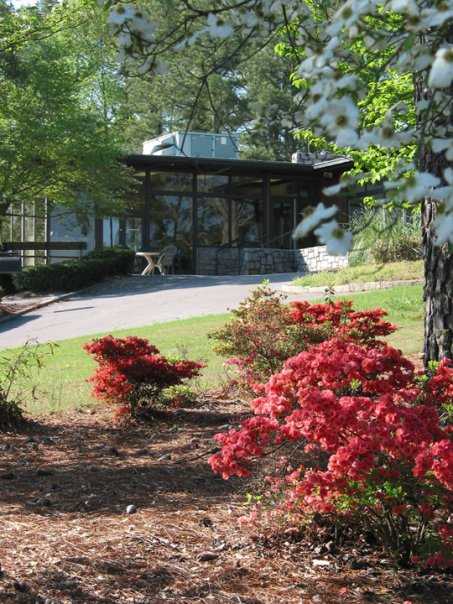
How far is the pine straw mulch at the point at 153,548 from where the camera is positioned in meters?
3.07

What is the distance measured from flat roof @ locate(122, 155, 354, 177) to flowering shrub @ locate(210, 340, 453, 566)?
81.6ft

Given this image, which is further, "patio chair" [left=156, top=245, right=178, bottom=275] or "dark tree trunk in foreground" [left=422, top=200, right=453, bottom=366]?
"patio chair" [left=156, top=245, right=178, bottom=275]

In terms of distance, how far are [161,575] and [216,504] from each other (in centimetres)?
97

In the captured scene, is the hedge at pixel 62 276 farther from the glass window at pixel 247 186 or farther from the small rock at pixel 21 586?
the small rock at pixel 21 586

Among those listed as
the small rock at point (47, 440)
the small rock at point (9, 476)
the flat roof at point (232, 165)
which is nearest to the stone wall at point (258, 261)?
the flat roof at point (232, 165)

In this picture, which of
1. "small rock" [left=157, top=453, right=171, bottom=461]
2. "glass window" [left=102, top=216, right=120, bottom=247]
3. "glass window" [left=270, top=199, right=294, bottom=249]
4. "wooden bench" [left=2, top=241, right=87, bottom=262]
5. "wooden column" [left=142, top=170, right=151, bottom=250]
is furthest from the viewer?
"glass window" [left=270, top=199, right=294, bottom=249]

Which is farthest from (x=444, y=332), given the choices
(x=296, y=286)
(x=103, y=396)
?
(x=296, y=286)

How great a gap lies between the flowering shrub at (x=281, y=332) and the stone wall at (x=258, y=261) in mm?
18593

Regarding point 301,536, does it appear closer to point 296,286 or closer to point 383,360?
point 383,360

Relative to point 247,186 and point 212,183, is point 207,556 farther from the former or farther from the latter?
point 247,186

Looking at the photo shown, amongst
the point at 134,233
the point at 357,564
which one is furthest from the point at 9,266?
the point at 357,564

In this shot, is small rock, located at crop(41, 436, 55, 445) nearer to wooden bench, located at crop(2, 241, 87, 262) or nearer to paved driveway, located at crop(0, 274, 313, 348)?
paved driveway, located at crop(0, 274, 313, 348)

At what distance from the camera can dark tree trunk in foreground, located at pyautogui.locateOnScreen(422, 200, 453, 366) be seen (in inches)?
198

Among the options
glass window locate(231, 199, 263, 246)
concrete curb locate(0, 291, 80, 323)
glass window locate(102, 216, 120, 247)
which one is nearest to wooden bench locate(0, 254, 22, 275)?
concrete curb locate(0, 291, 80, 323)
